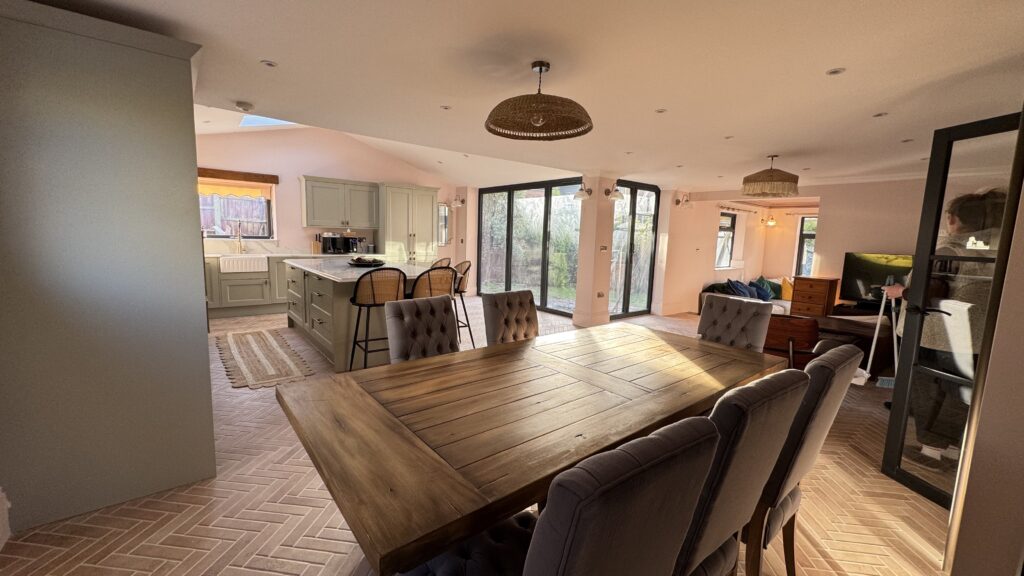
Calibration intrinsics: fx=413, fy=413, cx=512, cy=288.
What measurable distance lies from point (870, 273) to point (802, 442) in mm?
5498

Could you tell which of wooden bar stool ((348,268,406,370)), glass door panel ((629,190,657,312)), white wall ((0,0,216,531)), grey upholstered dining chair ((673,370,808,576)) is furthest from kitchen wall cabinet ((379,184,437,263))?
grey upholstered dining chair ((673,370,808,576))

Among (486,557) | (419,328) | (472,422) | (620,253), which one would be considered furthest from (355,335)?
(620,253)

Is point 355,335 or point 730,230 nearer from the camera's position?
point 355,335

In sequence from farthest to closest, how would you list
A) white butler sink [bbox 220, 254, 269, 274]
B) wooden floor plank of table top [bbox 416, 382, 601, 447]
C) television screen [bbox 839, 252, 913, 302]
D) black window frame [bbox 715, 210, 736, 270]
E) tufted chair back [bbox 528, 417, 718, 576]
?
1. black window frame [bbox 715, 210, 736, 270]
2. white butler sink [bbox 220, 254, 269, 274]
3. television screen [bbox 839, 252, 913, 302]
4. wooden floor plank of table top [bbox 416, 382, 601, 447]
5. tufted chair back [bbox 528, 417, 718, 576]

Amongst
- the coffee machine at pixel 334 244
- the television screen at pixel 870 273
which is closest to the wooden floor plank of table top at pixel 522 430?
the television screen at pixel 870 273

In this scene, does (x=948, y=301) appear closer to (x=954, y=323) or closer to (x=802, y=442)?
(x=954, y=323)

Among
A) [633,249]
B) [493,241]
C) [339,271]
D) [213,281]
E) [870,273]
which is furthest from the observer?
[493,241]

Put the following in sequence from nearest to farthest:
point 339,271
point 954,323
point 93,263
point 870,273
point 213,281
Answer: point 93,263 → point 954,323 → point 339,271 → point 870,273 → point 213,281

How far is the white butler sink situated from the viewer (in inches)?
231

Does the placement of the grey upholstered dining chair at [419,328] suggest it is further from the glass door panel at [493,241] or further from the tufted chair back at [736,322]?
the glass door panel at [493,241]

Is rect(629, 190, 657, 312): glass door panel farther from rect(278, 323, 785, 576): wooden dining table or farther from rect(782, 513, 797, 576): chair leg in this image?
rect(782, 513, 797, 576): chair leg

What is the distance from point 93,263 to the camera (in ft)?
6.11

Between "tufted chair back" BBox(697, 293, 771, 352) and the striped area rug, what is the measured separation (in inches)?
136

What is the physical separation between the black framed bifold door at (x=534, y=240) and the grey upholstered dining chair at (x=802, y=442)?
510 cm
